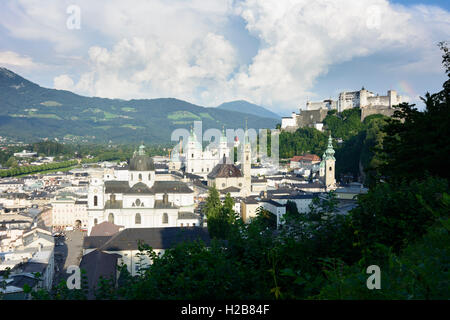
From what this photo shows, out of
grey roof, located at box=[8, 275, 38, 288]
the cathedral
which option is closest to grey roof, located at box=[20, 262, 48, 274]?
grey roof, located at box=[8, 275, 38, 288]

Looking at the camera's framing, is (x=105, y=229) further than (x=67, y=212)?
No

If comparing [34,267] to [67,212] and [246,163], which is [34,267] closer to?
[67,212]

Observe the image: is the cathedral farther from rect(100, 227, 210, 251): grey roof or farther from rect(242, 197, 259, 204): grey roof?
rect(242, 197, 259, 204): grey roof

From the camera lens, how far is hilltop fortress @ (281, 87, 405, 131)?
71.2 meters

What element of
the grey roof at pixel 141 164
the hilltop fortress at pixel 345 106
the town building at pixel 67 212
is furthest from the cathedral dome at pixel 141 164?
the hilltop fortress at pixel 345 106

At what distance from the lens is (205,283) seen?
5.36m

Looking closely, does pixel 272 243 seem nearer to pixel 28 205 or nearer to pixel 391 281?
pixel 391 281

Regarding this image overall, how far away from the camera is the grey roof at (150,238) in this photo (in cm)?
2289

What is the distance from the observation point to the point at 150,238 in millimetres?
24109

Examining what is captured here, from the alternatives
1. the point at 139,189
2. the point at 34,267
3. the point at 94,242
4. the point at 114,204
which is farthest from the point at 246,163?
the point at 34,267

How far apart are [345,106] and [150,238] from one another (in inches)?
2407

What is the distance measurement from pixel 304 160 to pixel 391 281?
69.2 m

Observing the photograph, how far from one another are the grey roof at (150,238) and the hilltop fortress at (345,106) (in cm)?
5116

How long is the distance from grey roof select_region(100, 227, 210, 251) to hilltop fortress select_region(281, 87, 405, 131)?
168ft
